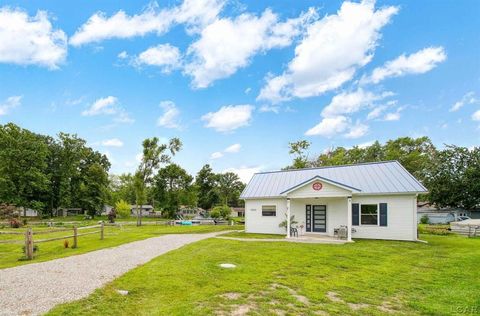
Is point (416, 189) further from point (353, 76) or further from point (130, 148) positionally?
point (130, 148)

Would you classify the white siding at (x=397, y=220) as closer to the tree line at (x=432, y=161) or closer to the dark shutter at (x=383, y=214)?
the dark shutter at (x=383, y=214)

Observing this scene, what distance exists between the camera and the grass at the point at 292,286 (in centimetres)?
554

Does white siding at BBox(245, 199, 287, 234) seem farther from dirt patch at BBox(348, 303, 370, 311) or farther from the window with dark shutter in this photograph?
dirt patch at BBox(348, 303, 370, 311)

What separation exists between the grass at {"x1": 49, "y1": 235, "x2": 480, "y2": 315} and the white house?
5.65 meters

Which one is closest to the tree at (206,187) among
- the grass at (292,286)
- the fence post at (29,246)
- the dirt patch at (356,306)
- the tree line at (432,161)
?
the tree line at (432,161)

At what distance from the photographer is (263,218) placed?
21078 mm

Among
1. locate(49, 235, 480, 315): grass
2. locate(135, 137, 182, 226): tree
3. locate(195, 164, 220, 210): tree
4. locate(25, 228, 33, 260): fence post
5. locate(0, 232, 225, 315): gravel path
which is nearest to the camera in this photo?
locate(49, 235, 480, 315): grass

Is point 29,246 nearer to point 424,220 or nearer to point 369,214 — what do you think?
point 369,214

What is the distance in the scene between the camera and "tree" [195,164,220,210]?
6662cm

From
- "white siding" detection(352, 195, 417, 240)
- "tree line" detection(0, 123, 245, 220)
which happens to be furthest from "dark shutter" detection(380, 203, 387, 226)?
"tree line" detection(0, 123, 245, 220)

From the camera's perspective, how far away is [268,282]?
7320mm

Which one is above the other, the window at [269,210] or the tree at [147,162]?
the tree at [147,162]

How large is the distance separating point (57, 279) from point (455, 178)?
41.0 meters

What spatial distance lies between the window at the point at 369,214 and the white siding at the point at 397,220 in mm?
278
